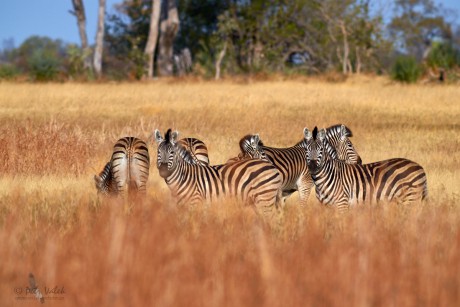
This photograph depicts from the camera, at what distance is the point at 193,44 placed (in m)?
49.2

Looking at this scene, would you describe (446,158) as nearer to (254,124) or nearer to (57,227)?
(254,124)

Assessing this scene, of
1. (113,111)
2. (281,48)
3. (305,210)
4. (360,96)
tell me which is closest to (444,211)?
(305,210)

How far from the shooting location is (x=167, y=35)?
Answer: 42562 millimetres

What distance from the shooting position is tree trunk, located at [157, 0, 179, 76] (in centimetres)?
4200

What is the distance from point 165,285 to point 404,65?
2841cm

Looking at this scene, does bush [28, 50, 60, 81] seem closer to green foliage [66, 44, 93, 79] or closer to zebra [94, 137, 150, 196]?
green foliage [66, 44, 93, 79]

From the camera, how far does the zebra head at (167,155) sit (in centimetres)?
978

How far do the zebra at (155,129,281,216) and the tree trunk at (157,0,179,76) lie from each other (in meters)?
32.4

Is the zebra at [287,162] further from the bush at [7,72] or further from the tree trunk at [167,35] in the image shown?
the tree trunk at [167,35]

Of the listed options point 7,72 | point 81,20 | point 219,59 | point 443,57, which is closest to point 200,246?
point 443,57

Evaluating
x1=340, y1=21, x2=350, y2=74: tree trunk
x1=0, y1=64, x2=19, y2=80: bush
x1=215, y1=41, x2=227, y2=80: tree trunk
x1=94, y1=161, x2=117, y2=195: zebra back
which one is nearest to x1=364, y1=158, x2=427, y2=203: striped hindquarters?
x1=94, y1=161, x2=117, y2=195: zebra back

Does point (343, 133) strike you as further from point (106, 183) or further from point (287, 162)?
point (106, 183)

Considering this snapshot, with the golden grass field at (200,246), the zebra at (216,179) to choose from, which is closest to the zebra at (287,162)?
the golden grass field at (200,246)

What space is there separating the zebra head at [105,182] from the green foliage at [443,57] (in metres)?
24.5
